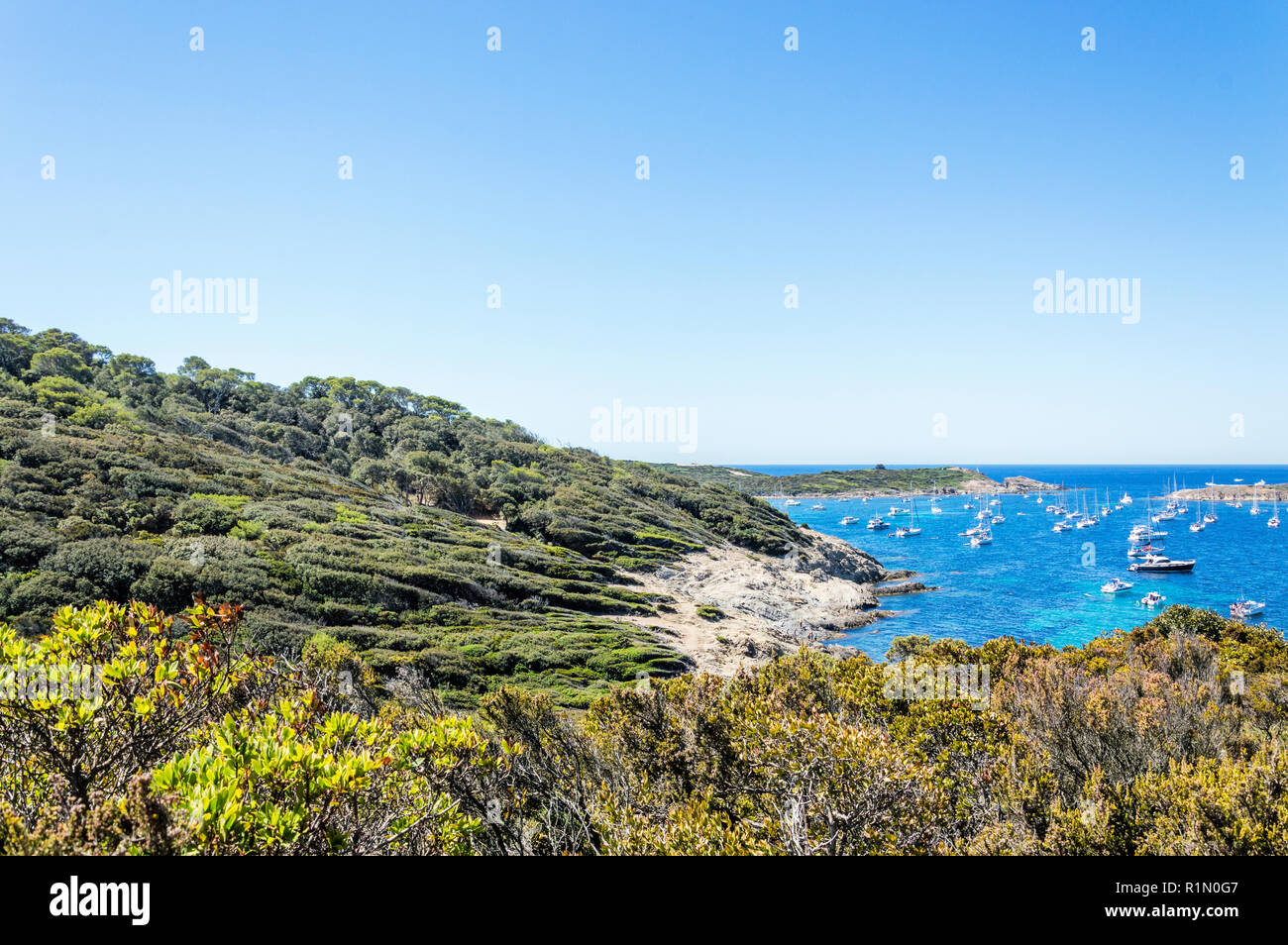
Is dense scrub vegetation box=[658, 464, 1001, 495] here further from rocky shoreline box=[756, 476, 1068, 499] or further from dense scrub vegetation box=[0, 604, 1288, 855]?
dense scrub vegetation box=[0, 604, 1288, 855]

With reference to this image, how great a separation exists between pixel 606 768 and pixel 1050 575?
72.5 meters

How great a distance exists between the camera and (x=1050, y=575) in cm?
6631

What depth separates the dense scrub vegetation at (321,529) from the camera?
2341 cm

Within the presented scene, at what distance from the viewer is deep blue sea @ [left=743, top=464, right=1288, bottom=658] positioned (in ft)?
154

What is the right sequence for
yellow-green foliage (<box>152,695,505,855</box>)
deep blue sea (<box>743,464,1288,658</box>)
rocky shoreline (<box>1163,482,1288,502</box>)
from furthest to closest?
rocky shoreline (<box>1163,482,1288,502</box>), deep blue sea (<box>743,464,1288,658</box>), yellow-green foliage (<box>152,695,505,855</box>)

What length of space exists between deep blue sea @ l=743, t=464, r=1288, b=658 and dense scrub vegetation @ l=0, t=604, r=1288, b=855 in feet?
97.6

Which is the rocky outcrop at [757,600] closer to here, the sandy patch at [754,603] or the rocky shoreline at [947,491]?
the sandy patch at [754,603]

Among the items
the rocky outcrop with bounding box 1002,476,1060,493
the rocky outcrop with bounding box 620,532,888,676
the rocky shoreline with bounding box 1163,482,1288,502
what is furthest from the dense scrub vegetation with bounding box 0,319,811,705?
the rocky shoreline with bounding box 1163,482,1288,502

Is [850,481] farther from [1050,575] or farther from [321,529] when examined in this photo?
[321,529]

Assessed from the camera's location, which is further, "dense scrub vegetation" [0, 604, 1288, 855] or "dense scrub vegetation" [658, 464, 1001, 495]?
"dense scrub vegetation" [658, 464, 1001, 495]


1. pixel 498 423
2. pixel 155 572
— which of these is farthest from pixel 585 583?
pixel 498 423

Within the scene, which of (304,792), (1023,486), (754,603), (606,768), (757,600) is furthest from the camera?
(1023,486)

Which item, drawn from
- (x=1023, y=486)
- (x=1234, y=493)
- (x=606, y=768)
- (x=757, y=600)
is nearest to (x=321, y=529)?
(x=606, y=768)
